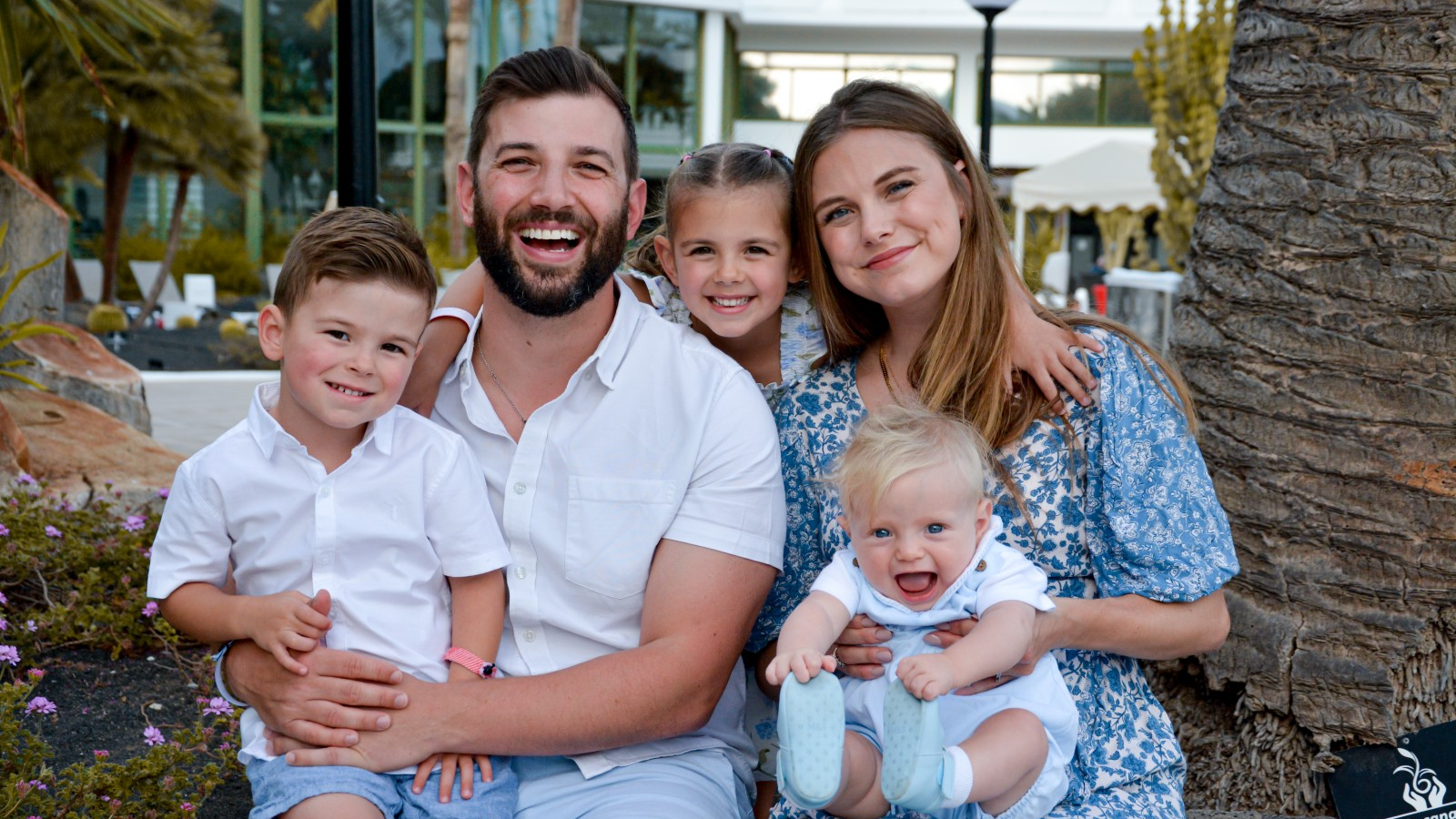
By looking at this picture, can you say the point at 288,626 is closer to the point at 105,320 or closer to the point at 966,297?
the point at 966,297

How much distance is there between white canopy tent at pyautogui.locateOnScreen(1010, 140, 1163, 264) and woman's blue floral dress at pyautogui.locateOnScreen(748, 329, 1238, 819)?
64.8 ft

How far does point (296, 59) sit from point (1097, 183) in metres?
15.4

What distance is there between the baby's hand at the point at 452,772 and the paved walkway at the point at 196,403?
20.9 ft

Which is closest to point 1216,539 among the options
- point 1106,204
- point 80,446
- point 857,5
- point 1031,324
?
point 1031,324

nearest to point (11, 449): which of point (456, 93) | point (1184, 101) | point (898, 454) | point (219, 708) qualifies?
point (219, 708)

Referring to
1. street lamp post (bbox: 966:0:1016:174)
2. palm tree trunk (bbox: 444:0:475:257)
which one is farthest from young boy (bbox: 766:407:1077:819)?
palm tree trunk (bbox: 444:0:475:257)

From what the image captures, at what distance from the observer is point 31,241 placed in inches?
316

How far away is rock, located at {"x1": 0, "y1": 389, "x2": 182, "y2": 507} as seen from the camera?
585 cm

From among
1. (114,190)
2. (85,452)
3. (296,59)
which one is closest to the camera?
(85,452)

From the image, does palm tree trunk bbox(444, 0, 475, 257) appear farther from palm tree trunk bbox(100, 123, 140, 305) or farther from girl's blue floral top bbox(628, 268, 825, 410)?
girl's blue floral top bbox(628, 268, 825, 410)

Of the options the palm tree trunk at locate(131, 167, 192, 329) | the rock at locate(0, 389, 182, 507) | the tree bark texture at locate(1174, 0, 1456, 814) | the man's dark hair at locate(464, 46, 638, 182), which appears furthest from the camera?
the palm tree trunk at locate(131, 167, 192, 329)

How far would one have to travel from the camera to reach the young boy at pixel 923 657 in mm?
2191

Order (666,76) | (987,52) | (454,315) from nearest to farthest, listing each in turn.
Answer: (454,315) < (987,52) < (666,76)

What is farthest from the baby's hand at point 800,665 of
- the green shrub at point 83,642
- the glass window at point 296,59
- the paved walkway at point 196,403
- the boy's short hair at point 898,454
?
the glass window at point 296,59
